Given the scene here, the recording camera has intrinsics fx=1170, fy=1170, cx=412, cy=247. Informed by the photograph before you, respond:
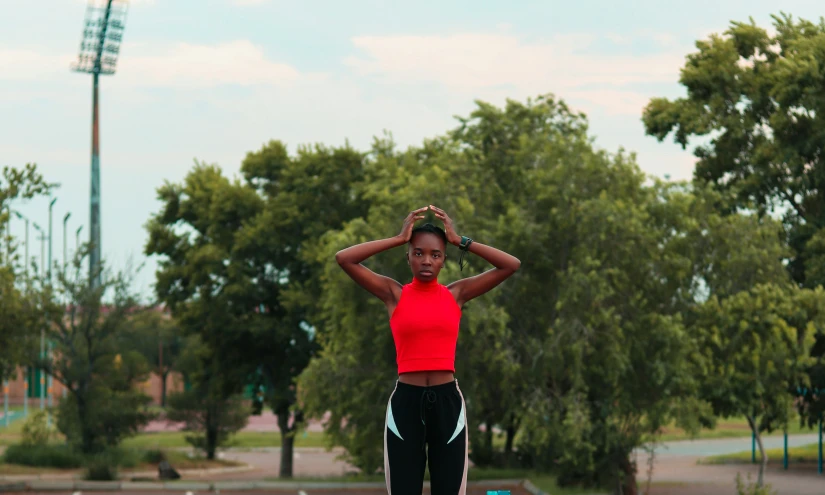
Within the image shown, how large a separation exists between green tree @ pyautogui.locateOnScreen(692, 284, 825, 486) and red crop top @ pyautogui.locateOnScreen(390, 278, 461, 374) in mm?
16660

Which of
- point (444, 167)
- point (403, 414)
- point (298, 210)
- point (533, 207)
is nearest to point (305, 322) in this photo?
point (298, 210)

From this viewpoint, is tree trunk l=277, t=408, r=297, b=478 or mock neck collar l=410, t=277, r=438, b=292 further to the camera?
tree trunk l=277, t=408, r=297, b=478

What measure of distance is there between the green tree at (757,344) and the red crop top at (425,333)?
16.7 meters

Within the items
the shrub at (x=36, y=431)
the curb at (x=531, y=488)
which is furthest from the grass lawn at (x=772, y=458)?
the shrub at (x=36, y=431)

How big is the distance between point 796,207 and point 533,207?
10.1m

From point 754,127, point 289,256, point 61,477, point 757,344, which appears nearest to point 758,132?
point 754,127

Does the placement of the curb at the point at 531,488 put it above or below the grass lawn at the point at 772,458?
A: above

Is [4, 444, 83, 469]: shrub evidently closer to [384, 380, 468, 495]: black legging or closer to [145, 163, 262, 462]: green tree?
[145, 163, 262, 462]: green tree

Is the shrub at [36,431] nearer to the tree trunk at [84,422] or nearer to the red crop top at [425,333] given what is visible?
the tree trunk at [84,422]

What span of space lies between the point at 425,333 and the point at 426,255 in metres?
0.39

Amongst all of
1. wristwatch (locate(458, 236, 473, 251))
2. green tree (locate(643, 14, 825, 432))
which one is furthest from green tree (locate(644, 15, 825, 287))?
wristwatch (locate(458, 236, 473, 251))

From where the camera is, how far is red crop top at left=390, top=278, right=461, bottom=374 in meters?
5.29

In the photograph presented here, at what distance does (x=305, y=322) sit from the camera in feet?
126

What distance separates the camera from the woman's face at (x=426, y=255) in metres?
5.44
